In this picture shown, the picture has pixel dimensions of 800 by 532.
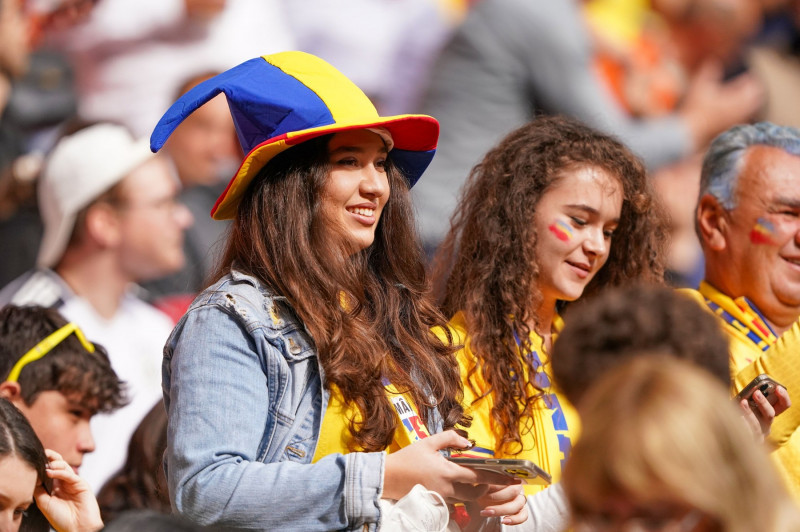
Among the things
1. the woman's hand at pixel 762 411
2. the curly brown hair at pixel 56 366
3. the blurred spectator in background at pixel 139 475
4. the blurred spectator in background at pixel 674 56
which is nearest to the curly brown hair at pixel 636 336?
the woman's hand at pixel 762 411

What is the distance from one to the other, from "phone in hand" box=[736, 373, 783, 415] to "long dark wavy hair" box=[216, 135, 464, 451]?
63 centimetres

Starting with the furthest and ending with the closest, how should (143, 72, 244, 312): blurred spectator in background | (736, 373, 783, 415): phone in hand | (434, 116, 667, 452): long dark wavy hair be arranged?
(143, 72, 244, 312): blurred spectator in background, (434, 116, 667, 452): long dark wavy hair, (736, 373, 783, 415): phone in hand

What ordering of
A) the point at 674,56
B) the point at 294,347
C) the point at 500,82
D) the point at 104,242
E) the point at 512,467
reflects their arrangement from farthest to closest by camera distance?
the point at 674,56, the point at 500,82, the point at 104,242, the point at 294,347, the point at 512,467

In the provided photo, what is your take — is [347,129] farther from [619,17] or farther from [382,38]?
[619,17]

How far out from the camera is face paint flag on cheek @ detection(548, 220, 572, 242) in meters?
2.80

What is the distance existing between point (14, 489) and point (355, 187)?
99cm

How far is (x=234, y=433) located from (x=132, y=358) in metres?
2.30

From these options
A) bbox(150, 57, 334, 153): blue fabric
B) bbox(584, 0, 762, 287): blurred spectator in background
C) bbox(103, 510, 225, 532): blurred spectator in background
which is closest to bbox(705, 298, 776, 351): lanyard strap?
bbox(150, 57, 334, 153): blue fabric

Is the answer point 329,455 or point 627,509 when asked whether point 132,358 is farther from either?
point 627,509

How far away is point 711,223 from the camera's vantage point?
3.13 m

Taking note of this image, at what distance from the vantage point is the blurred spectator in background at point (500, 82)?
193 inches

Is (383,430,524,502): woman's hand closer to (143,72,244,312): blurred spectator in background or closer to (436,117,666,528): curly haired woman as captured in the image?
(436,117,666,528): curly haired woman

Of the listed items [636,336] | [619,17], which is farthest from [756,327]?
[619,17]

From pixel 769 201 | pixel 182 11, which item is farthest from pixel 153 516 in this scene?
pixel 182 11
